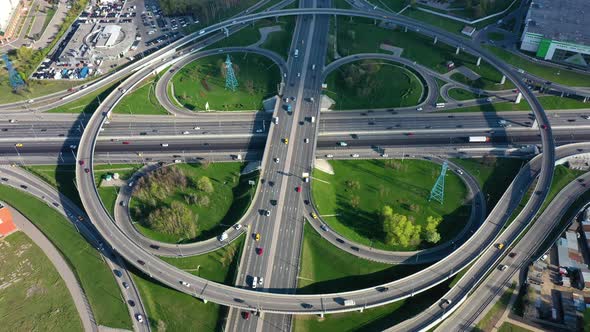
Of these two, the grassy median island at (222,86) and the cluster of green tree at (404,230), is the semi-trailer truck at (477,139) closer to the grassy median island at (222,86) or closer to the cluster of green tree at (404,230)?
the cluster of green tree at (404,230)

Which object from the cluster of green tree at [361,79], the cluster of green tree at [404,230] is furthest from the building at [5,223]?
the cluster of green tree at [361,79]

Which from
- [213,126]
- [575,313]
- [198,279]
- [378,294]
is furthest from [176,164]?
[575,313]

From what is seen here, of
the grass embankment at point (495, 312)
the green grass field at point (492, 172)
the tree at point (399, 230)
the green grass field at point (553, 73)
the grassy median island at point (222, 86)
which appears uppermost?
the green grass field at point (553, 73)

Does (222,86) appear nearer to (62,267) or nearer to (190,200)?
(190,200)

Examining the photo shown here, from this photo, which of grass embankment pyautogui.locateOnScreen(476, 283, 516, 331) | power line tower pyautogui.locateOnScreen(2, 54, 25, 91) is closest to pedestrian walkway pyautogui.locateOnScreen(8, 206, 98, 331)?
power line tower pyautogui.locateOnScreen(2, 54, 25, 91)

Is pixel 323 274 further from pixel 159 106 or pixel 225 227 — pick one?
pixel 159 106

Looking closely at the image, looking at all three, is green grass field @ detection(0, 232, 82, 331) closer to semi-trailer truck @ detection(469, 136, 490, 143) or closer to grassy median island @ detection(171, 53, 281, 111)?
grassy median island @ detection(171, 53, 281, 111)

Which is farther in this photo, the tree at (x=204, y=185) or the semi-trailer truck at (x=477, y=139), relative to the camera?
the semi-trailer truck at (x=477, y=139)
